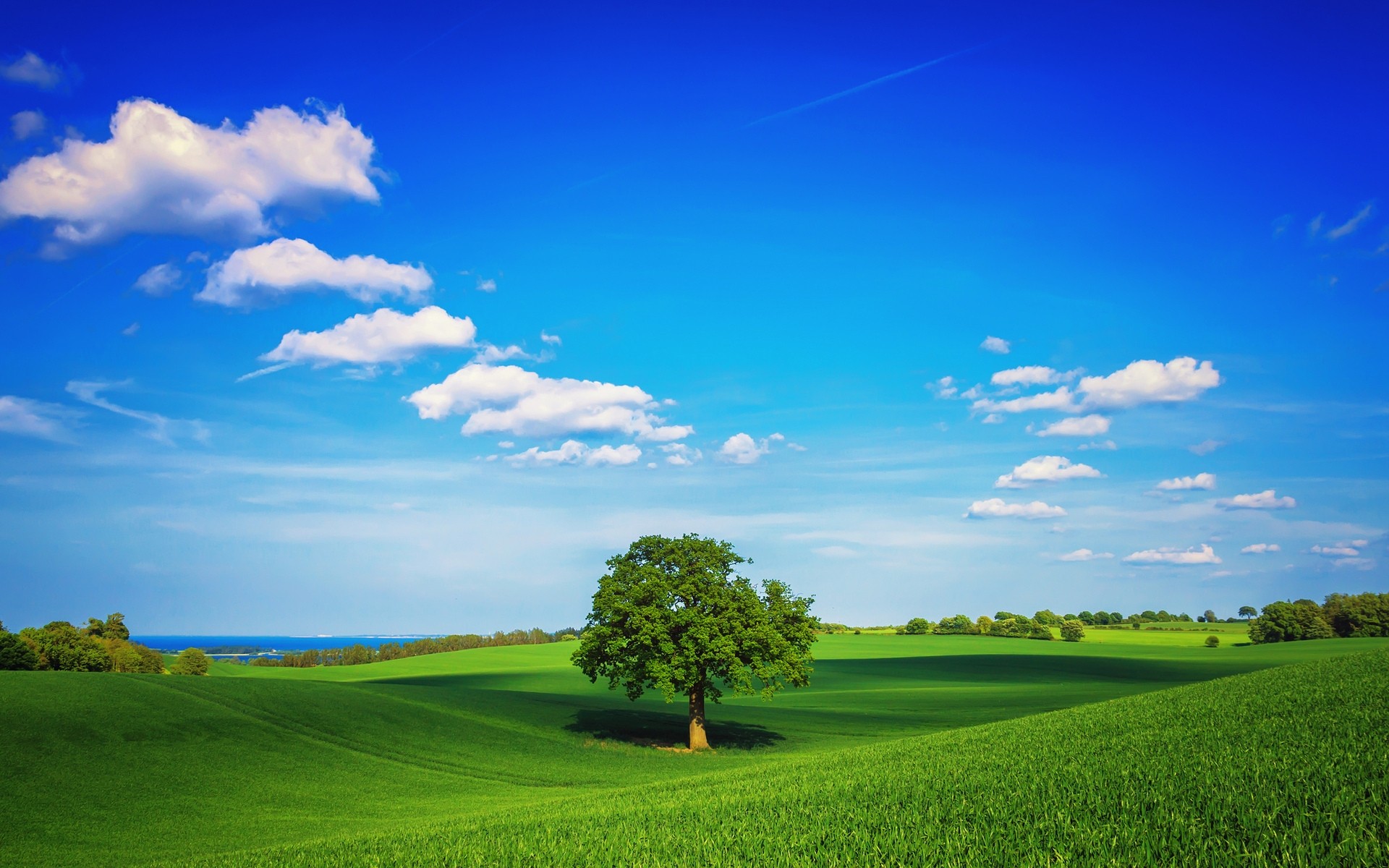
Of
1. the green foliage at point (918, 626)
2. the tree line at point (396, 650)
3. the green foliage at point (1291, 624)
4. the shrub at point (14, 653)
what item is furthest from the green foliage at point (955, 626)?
the shrub at point (14, 653)

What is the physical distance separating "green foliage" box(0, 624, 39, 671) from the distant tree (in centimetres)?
1808

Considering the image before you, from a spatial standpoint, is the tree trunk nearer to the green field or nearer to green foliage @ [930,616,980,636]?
the green field

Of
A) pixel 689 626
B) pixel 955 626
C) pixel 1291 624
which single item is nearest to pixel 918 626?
pixel 955 626

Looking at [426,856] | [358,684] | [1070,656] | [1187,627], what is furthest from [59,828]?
[1187,627]

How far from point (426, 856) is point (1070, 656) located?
9621cm

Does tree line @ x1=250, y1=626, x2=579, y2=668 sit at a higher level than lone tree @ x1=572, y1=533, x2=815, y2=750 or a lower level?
lower

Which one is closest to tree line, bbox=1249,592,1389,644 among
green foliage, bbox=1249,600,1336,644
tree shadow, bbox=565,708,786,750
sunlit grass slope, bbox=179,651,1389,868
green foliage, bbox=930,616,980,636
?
green foliage, bbox=1249,600,1336,644

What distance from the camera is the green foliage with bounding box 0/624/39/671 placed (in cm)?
4981

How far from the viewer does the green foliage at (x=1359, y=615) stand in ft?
315

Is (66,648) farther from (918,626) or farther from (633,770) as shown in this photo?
(918,626)

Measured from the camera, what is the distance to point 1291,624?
102 metres

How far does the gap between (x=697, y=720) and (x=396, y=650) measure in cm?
8493

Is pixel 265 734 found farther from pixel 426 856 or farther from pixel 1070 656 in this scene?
pixel 1070 656

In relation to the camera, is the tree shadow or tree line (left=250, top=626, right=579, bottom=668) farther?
tree line (left=250, top=626, right=579, bottom=668)
